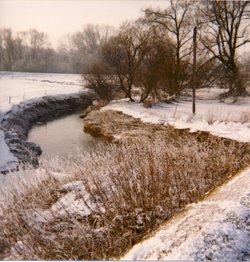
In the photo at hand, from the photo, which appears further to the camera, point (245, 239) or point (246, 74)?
point (246, 74)

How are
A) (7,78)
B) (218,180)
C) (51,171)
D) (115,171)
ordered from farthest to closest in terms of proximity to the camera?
(7,78) → (51,171) → (115,171) → (218,180)

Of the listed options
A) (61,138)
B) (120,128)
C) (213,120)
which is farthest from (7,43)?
(213,120)

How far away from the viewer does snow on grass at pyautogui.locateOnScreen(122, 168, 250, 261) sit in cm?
196

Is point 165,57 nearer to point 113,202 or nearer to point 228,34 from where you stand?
point 228,34

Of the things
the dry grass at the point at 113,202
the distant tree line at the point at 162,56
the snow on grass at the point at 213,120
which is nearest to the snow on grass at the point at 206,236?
the dry grass at the point at 113,202

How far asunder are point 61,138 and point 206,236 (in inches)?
391

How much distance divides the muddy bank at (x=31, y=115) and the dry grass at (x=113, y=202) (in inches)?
76.7

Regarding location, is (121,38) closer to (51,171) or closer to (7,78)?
(51,171)

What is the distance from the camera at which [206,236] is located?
2086mm

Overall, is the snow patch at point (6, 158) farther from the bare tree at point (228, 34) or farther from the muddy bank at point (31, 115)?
the bare tree at point (228, 34)

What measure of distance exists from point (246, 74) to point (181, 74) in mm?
3936

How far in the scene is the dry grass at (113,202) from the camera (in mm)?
2838

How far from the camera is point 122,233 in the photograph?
299 cm

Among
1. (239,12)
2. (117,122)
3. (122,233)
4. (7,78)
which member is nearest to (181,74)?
(239,12)
